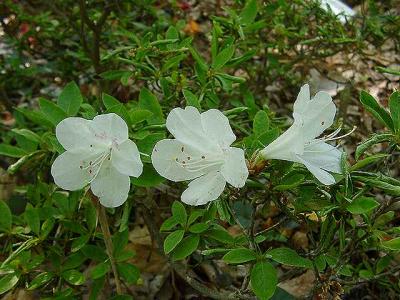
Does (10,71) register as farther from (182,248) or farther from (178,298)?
(182,248)

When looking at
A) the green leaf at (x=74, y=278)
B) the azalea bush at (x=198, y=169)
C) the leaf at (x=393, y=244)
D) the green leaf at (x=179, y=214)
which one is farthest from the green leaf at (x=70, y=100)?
the leaf at (x=393, y=244)

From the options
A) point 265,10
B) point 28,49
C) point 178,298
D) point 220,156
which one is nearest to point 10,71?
point 28,49

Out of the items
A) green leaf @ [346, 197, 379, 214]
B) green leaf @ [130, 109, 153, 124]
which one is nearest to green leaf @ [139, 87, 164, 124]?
green leaf @ [130, 109, 153, 124]

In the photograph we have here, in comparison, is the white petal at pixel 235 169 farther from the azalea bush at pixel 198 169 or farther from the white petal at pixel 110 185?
the white petal at pixel 110 185

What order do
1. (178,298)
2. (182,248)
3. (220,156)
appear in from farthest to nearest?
1. (178,298)
2. (182,248)
3. (220,156)

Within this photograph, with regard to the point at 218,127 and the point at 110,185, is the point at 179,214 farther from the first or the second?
the point at 218,127

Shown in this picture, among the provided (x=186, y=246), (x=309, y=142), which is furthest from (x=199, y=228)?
(x=309, y=142)

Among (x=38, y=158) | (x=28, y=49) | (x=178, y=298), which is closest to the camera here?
(x=38, y=158)
